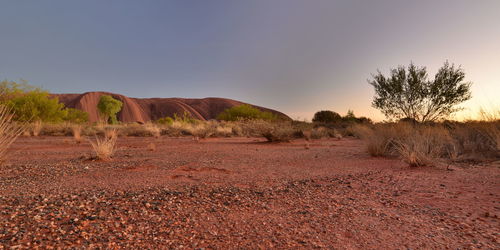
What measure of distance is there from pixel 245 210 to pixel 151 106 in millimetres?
113325

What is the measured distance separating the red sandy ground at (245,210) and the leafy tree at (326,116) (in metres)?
33.4

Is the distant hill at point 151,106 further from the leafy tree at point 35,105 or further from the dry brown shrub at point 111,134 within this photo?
the dry brown shrub at point 111,134

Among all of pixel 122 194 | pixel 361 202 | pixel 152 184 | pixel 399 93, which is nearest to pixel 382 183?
pixel 361 202

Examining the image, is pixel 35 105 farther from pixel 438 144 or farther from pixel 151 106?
pixel 151 106

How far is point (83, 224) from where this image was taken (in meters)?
2.24

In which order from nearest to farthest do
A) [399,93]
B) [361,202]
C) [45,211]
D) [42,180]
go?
[45,211]
[361,202]
[42,180]
[399,93]

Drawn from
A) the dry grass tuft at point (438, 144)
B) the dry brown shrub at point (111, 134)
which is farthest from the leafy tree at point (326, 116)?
the dry brown shrub at point (111, 134)

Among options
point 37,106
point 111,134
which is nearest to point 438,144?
point 111,134

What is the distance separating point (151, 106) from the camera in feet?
353

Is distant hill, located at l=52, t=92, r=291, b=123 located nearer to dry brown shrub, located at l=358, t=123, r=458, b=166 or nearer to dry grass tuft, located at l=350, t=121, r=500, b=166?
dry grass tuft, located at l=350, t=121, r=500, b=166

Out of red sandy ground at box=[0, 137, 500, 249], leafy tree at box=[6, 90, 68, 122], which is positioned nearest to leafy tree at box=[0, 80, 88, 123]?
leafy tree at box=[6, 90, 68, 122]

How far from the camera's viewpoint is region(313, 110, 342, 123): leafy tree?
1462 inches

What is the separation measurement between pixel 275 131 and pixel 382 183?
9.03 meters

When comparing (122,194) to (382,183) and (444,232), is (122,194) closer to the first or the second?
(444,232)
